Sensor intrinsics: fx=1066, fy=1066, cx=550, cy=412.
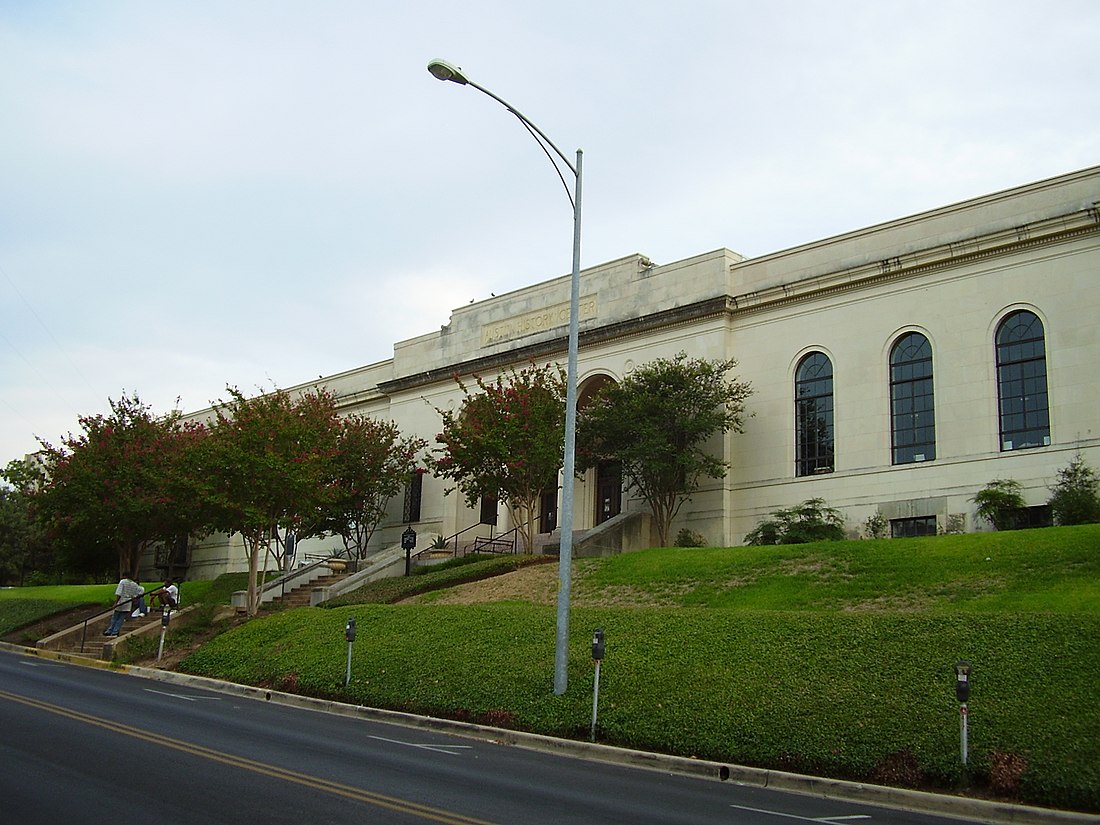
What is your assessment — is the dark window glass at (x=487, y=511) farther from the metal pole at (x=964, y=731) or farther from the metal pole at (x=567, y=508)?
the metal pole at (x=964, y=731)

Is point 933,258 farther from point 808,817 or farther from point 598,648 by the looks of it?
point 808,817

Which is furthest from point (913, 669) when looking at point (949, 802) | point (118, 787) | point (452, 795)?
point (118, 787)

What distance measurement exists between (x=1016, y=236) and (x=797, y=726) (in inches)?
768

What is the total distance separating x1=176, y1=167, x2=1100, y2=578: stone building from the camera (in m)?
27.4

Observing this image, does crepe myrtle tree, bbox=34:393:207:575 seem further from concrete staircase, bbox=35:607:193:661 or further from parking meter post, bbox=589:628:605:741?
parking meter post, bbox=589:628:605:741

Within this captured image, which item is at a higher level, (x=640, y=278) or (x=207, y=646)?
(x=640, y=278)

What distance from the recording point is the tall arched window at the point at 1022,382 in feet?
90.1

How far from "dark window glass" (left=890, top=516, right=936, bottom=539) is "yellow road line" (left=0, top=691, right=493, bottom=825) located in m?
21.0

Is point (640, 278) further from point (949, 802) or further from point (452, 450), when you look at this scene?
point (949, 802)

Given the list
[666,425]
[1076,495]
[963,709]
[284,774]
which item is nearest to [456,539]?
[666,425]

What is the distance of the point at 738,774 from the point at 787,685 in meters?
2.41

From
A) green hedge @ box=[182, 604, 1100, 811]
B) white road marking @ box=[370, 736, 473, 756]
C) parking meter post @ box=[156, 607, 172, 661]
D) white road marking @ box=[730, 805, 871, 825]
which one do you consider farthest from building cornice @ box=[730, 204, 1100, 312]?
white road marking @ box=[730, 805, 871, 825]

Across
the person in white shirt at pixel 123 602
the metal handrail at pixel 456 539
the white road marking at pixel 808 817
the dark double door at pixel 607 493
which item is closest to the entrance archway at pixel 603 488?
the dark double door at pixel 607 493

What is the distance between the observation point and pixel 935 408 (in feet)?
96.3
